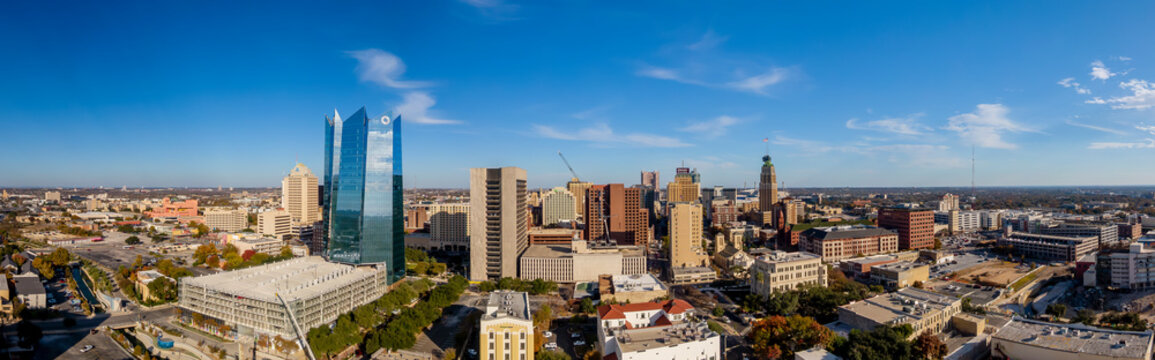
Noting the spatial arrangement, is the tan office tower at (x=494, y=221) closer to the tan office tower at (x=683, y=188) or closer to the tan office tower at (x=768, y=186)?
the tan office tower at (x=768, y=186)

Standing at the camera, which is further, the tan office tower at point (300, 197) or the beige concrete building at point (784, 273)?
the tan office tower at point (300, 197)

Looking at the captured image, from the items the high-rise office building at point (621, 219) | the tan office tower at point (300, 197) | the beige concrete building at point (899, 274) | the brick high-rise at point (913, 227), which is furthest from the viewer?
the tan office tower at point (300, 197)

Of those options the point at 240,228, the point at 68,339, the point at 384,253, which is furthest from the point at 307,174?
the point at 68,339

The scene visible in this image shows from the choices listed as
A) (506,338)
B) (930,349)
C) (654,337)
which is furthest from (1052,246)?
(506,338)

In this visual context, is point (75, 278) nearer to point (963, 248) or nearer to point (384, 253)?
point (384, 253)

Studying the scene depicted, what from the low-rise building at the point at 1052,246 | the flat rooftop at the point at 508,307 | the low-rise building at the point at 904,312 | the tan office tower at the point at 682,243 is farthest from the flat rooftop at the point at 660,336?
the low-rise building at the point at 1052,246

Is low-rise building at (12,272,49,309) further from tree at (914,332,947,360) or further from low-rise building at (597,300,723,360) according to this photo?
tree at (914,332,947,360)

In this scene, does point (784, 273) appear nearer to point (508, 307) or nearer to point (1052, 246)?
point (508, 307)
